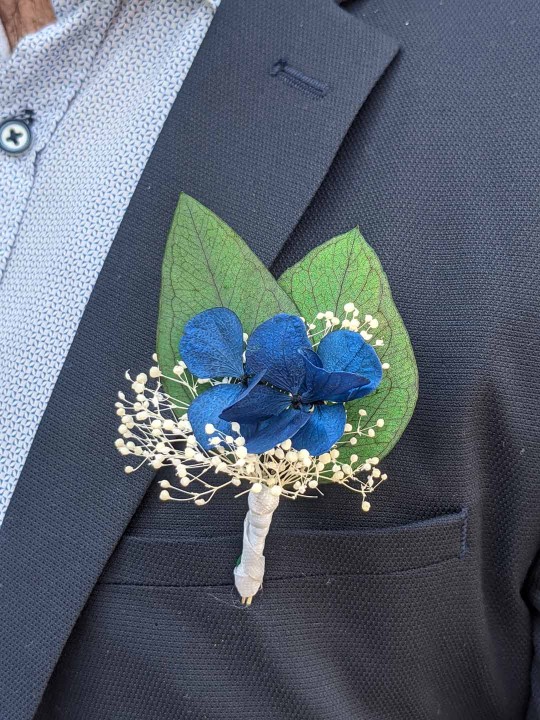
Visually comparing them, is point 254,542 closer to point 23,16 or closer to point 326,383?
point 326,383

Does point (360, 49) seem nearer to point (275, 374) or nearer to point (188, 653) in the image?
point (275, 374)

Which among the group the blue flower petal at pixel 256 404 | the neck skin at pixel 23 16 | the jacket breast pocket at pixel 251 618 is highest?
the neck skin at pixel 23 16

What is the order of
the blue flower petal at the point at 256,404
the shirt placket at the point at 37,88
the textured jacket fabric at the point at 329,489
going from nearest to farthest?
the blue flower petal at the point at 256,404
the textured jacket fabric at the point at 329,489
the shirt placket at the point at 37,88

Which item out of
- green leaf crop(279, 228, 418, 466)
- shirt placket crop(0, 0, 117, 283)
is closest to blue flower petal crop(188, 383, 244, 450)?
green leaf crop(279, 228, 418, 466)

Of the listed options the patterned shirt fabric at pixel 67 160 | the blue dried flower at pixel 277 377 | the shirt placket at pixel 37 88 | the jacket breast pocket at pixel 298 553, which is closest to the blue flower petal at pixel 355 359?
the blue dried flower at pixel 277 377

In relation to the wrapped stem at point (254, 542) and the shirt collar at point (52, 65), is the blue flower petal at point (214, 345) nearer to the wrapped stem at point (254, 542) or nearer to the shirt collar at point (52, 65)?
the wrapped stem at point (254, 542)

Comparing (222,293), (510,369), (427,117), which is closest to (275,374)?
(222,293)

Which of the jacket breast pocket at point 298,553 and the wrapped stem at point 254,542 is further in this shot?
the jacket breast pocket at point 298,553
